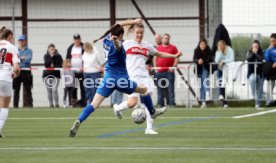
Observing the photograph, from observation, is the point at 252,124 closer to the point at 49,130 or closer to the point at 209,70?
the point at 49,130

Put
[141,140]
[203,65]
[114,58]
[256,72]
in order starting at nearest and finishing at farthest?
1. [141,140]
2. [114,58]
3. [256,72]
4. [203,65]

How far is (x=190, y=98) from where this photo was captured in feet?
90.6

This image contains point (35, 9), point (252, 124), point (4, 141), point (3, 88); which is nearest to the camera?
point (4, 141)

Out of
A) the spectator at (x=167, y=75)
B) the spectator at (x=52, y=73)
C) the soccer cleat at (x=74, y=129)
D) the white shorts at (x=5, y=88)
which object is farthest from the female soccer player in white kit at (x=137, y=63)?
the spectator at (x=52, y=73)

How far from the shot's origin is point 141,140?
14.3m

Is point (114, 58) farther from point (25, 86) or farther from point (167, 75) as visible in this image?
point (25, 86)

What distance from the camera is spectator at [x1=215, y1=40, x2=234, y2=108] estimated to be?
26.1m

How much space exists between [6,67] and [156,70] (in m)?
11.4

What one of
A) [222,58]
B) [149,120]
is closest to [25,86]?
[222,58]

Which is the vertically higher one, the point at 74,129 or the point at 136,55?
the point at 136,55

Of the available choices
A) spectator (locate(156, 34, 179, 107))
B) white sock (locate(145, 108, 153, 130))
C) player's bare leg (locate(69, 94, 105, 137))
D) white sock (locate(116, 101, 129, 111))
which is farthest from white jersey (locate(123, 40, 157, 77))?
spectator (locate(156, 34, 179, 107))

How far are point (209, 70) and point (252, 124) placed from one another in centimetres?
834

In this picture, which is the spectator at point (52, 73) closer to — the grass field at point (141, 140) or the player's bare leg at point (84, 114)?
the grass field at point (141, 140)

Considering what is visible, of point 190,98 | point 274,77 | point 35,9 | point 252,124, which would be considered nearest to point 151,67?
point 190,98
